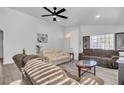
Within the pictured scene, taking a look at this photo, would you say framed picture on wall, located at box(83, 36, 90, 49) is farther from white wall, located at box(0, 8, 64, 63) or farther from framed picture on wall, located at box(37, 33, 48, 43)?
framed picture on wall, located at box(37, 33, 48, 43)

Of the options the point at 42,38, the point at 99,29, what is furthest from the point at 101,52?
the point at 42,38

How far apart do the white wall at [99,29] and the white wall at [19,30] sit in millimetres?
1360

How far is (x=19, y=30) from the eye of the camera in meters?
4.14

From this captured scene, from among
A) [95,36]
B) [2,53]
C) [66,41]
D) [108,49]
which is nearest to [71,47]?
[66,41]

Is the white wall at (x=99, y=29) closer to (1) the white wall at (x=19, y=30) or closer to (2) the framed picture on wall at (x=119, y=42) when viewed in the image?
(2) the framed picture on wall at (x=119, y=42)

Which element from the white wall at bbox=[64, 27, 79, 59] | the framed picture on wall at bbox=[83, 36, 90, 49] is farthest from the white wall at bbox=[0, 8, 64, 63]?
the framed picture on wall at bbox=[83, 36, 90, 49]

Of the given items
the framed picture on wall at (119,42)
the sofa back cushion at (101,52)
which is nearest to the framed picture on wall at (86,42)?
the sofa back cushion at (101,52)

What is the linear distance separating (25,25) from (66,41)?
239 centimetres

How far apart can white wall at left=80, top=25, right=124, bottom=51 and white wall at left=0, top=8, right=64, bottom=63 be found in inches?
53.5

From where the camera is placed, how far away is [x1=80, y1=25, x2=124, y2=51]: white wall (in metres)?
4.70

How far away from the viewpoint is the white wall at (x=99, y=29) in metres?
4.70
